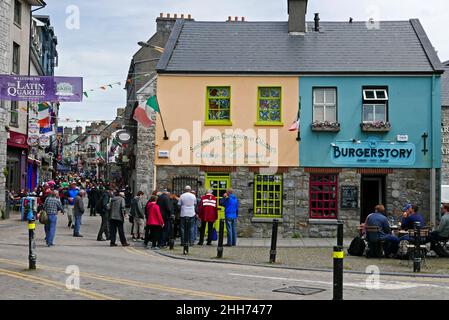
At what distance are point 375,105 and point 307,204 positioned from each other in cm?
443

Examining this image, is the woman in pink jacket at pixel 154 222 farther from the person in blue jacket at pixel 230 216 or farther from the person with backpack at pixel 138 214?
the person in blue jacket at pixel 230 216

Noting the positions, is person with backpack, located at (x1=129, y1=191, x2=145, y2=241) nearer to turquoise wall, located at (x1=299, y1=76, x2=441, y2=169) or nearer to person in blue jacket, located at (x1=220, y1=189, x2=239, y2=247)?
person in blue jacket, located at (x1=220, y1=189, x2=239, y2=247)

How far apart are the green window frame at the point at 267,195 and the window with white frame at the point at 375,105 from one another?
3.92m

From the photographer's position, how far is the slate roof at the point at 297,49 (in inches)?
909

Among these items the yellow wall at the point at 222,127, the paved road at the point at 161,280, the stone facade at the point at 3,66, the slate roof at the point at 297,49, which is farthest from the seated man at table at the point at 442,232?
the stone facade at the point at 3,66

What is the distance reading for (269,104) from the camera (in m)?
23.2

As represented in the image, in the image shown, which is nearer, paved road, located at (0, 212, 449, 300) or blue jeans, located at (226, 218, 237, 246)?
paved road, located at (0, 212, 449, 300)

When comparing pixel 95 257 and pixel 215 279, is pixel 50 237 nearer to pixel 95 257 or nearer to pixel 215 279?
pixel 95 257

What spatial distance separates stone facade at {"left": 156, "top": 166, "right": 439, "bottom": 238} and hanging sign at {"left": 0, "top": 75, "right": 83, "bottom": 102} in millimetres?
6958

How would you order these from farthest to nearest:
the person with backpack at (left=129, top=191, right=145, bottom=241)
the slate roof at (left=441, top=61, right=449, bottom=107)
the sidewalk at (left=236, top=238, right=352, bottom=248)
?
the slate roof at (left=441, top=61, right=449, bottom=107) < the person with backpack at (left=129, top=191, right=145, bottom=241) < the sidewalk at (left=236, top=238, right=352, bottom=248)

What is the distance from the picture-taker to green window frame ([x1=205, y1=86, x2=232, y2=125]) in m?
23.2

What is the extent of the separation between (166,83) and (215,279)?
504 inches

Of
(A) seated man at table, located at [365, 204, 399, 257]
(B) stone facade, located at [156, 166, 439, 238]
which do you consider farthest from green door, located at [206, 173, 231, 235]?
(A) seated man at table, located at [365, 204, 399, 257]

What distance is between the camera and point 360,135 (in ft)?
74.4
